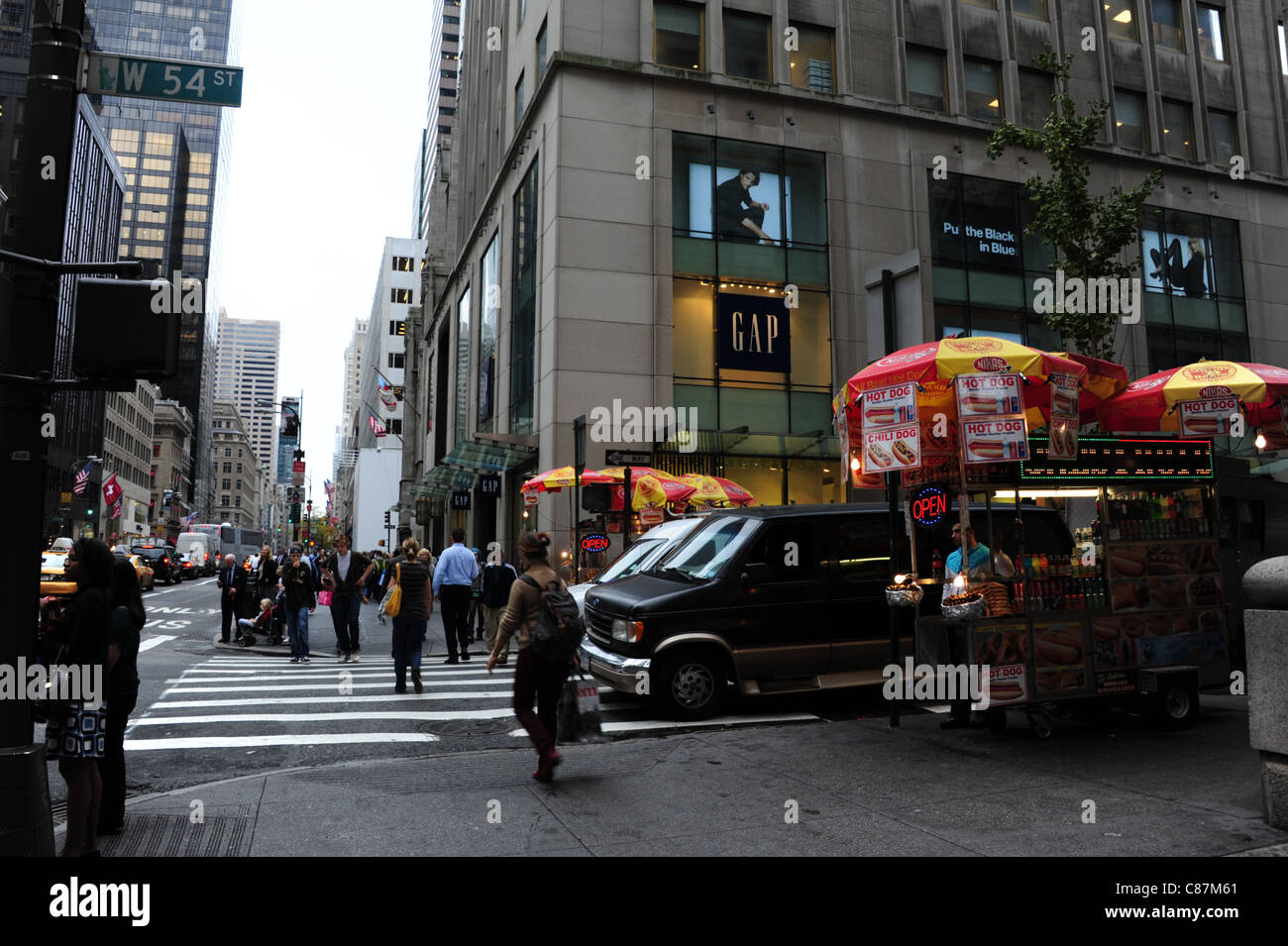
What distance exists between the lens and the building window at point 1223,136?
31.1 m

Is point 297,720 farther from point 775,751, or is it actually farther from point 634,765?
point 775,751

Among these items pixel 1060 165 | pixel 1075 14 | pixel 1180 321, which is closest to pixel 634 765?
pixel 1060 165

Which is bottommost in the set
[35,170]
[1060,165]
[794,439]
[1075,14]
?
[35,170]

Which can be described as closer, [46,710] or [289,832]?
[46,710]

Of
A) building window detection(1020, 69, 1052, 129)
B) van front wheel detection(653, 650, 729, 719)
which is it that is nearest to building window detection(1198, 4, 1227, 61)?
building window detection(1020, 69, 1052, 129)

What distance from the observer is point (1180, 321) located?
2939cm

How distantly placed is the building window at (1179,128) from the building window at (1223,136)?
936 mm

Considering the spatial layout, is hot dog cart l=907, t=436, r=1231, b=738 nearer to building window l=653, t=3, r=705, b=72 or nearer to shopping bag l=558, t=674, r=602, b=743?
shopping bag l=558, t=674, r=602, b=743

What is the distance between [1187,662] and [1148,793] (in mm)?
3132

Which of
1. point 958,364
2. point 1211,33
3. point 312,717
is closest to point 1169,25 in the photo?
point 1211,33

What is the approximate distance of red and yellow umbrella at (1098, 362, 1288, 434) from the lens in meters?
9.24

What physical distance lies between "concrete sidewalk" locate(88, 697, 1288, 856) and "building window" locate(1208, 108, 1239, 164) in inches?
1236

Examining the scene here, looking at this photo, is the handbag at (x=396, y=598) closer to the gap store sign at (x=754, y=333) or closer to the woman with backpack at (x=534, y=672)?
the woman with backpack at (x=534, y=672)

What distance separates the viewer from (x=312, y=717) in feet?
31.6
